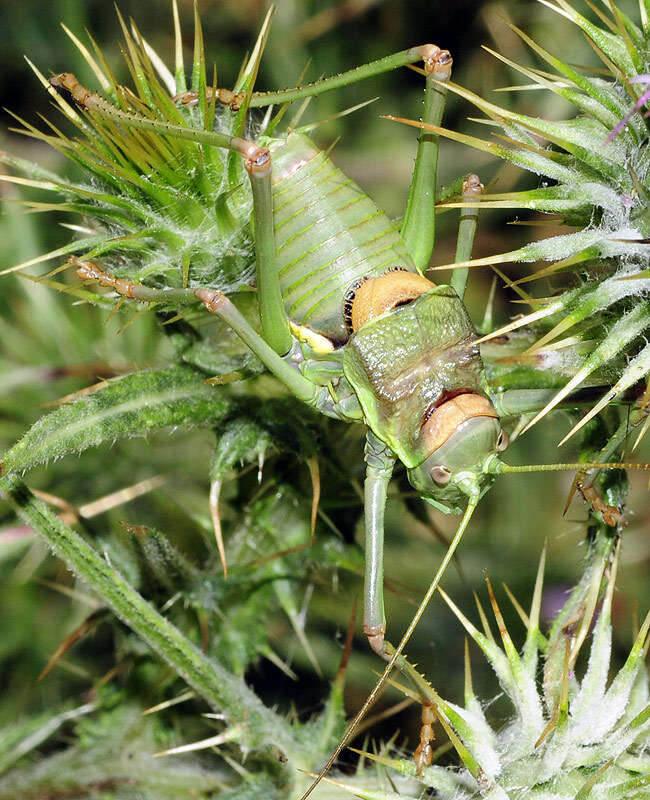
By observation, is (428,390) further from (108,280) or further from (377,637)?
(108,280)

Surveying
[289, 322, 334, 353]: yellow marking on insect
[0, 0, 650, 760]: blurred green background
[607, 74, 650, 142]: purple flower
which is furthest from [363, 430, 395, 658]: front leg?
[607, 74, 650, 142]: purple flower

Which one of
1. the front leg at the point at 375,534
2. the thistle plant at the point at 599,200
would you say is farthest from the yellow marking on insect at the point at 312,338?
the thistle plant at the point at 599,200

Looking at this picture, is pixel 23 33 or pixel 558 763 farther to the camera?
pixel 23 33

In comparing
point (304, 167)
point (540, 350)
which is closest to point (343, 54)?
point (304, 167)

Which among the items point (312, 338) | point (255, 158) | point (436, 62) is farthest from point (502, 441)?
point (436, 62)

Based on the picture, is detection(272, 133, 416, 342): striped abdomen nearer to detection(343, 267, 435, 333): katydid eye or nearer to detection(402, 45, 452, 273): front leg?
detection(343, 267, 435, 333): katydid eye

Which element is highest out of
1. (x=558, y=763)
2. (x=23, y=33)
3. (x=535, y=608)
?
(x=23, y=33)

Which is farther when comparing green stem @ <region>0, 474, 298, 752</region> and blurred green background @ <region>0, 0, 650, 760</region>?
blurred green background @ <region>0, 0, 650, 760</region>

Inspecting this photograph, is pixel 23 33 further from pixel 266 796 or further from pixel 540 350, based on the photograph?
pixel 266 796
